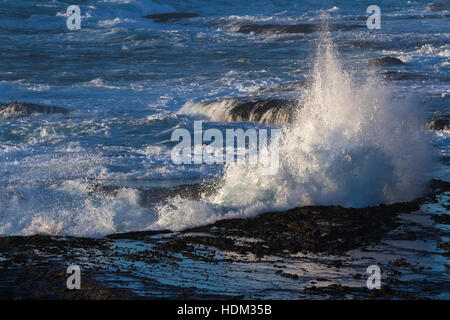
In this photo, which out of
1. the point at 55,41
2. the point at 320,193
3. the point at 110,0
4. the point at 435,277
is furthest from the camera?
the point at 110,0

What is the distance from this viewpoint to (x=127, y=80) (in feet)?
99.6

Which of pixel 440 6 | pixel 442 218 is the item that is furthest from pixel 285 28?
pixel 442 218

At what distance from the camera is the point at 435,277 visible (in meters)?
7.82

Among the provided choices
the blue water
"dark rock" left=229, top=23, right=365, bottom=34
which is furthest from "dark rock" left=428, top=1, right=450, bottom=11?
"dark rock" left=229, top=23, right=365, bottom=34

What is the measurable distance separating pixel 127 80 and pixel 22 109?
25.5 feet

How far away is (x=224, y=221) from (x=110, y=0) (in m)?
57.1

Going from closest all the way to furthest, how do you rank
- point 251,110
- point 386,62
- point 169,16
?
point 251,110
point 386,62
point 169,16

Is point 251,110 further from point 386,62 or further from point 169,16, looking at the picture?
point 169,16

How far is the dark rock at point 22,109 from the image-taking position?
22770mm

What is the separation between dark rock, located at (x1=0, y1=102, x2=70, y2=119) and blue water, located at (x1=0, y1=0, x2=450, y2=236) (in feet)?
1.74

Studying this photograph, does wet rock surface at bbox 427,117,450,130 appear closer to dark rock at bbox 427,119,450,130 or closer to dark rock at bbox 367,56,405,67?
dark rock at bbox 427,119,450,130

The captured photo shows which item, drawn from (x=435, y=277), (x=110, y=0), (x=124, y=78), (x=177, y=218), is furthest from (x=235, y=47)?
(x=435, y=277)
